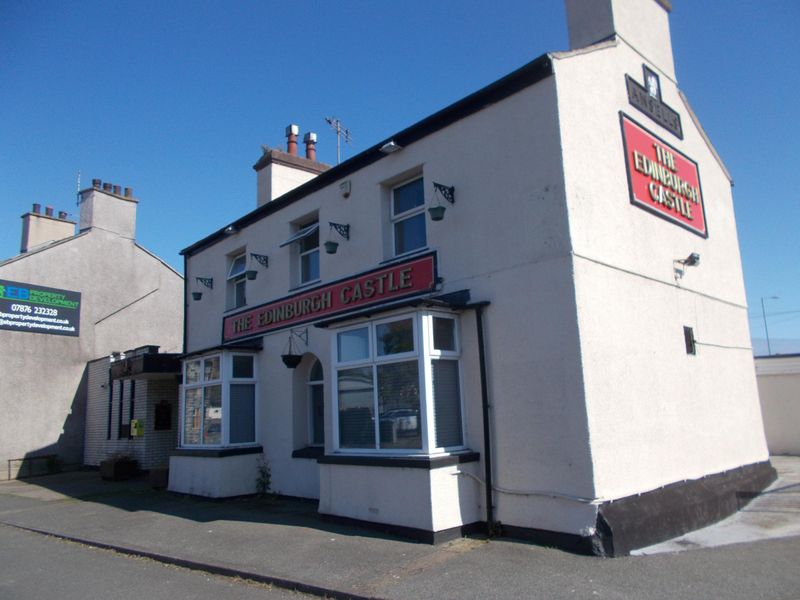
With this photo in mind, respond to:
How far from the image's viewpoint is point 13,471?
1870 cm

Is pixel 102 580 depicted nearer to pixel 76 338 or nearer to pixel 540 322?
pixel 540 322

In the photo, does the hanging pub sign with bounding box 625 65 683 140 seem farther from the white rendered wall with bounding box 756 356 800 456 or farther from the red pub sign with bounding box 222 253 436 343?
the white rendered wall with bounding box 756 356 800 456

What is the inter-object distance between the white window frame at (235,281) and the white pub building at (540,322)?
121 inches

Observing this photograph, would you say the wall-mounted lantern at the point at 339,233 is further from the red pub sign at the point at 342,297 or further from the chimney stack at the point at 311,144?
the chimney stack at the point at 311,144

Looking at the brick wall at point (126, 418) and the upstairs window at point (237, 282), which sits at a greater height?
the upstairs window at point (237, 282)

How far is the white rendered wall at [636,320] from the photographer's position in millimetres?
7711

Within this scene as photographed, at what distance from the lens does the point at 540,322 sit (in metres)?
7.91

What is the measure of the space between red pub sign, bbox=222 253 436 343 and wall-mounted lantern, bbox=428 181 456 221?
0.73 m

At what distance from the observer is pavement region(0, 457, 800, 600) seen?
5.98 metres

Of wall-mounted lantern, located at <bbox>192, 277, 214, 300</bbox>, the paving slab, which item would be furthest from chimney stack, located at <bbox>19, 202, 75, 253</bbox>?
the paving slab

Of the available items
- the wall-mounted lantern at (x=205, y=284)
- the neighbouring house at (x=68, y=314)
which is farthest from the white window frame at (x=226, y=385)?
the neighbouring house at (x=68, y=314)

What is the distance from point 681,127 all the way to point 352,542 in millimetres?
8844

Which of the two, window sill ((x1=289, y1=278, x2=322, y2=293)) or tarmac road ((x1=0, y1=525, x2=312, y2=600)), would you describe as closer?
tarmac road ((x1=0, y1=525, x2=312, y2=600))

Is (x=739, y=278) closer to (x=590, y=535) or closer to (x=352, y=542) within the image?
(x=590, y=535)
